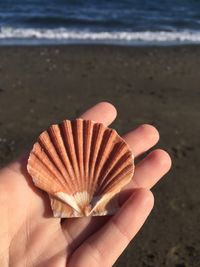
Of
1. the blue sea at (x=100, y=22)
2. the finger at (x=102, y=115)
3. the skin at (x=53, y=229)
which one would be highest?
the finger at (x=102, y=115)

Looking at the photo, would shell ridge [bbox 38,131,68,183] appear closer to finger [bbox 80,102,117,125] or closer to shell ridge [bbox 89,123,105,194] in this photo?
shell ridge [bbox 89,123,105,194]

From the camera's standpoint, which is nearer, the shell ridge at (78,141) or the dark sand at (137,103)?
the shell ridge at (78,141)

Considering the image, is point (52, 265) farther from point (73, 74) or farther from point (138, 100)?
point (73, 74)

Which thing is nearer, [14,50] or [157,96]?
[157,96]

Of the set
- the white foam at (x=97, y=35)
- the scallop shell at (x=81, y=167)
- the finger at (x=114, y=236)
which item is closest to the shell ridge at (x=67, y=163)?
the scallop shell at (x=81, y=167)

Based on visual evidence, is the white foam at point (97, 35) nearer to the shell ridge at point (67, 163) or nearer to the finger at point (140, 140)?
the finger at point (140, 140)

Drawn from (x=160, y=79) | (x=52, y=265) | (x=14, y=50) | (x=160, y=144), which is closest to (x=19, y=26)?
(x=14, y=50)

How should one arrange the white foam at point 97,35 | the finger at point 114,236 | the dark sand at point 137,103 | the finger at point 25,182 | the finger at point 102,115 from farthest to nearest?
the white foam at point 97,35, the dark sand at point 137,103, the finger at point 102,115, the finger at point 25,182, the finger at point 114,236
